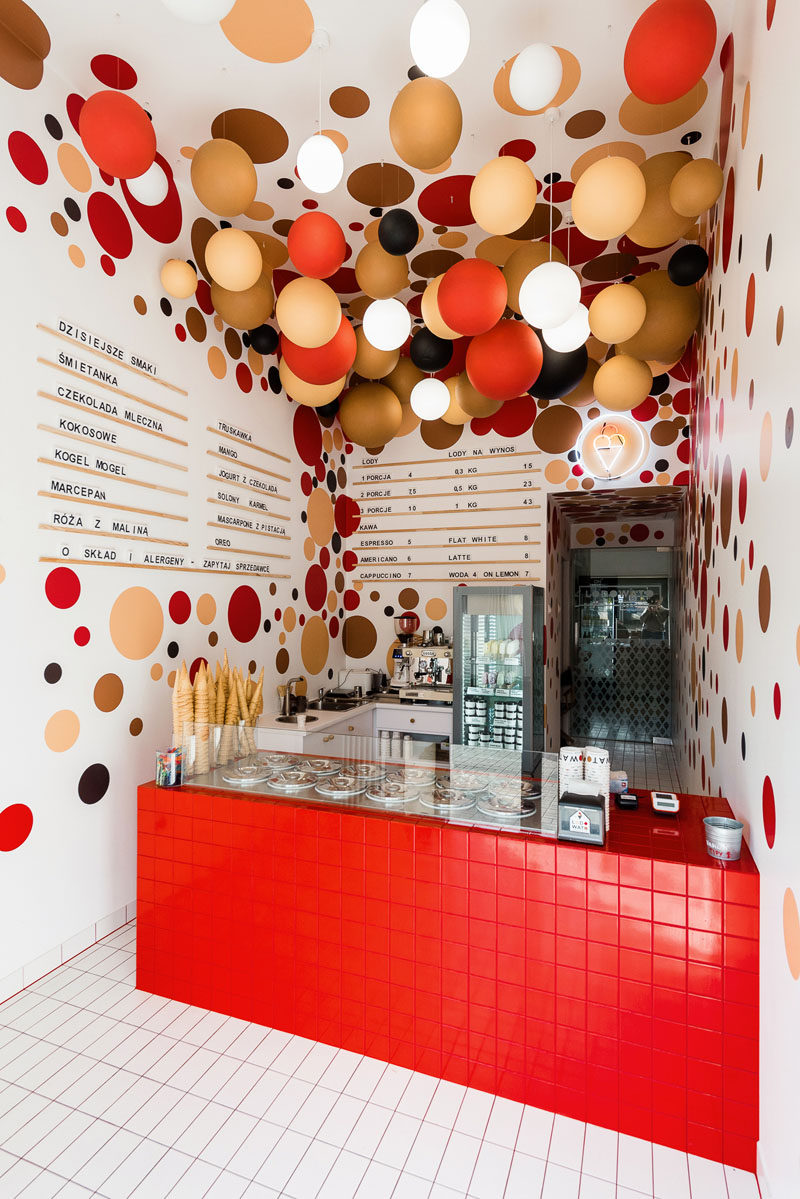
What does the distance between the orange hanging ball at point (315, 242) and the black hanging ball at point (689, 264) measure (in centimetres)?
152

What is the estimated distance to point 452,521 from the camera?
5090mm

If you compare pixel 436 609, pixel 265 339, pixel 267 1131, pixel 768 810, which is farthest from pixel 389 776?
pixel 436 609

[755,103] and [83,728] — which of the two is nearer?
[755,103]

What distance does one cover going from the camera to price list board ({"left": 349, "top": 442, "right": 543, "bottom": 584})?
192 inches

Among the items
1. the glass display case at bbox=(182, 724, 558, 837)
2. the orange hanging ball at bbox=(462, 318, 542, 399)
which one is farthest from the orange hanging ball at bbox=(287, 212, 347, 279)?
the glass display case at bbox=(182, 724, 558, 837)

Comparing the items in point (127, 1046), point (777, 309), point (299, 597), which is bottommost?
point (127, 1046)

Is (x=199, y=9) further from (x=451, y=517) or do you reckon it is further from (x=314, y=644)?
(x=314, y=644)

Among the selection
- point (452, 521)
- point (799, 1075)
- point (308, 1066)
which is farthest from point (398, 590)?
point (799, 1075)

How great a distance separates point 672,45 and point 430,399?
1.83m

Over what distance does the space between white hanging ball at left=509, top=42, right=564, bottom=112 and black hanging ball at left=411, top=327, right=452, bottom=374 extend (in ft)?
4.27

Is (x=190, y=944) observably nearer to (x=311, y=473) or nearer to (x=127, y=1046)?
(x=127, y=1046)

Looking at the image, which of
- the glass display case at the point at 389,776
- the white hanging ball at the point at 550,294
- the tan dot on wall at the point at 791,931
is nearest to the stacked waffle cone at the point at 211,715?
the glass display case at the point at 389,776

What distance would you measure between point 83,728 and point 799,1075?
2.65m

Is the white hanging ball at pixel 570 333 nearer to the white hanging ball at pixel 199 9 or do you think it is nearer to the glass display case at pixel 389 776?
the white hanging ball at pixel 199 9
